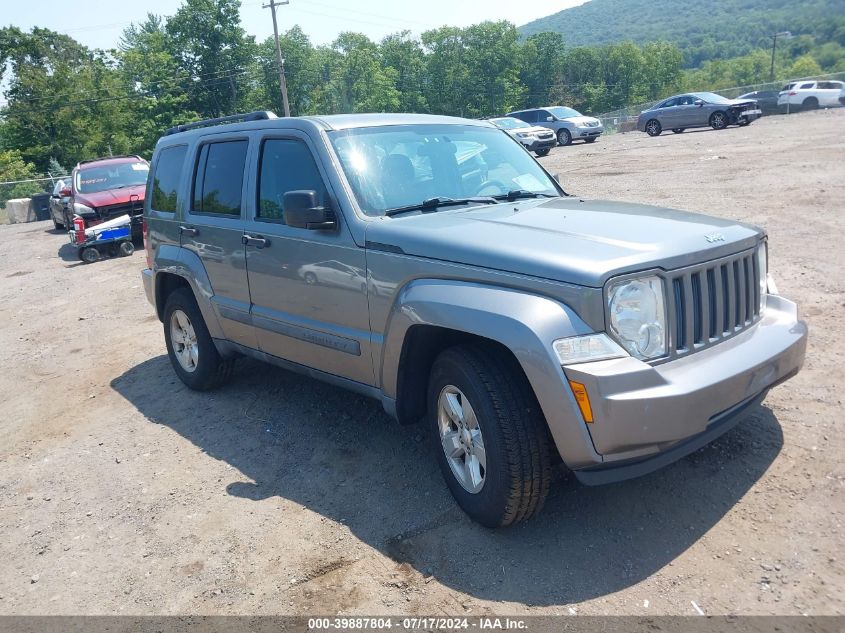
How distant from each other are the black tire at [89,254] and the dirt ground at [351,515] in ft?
26.1

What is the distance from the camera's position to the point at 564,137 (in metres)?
31.5

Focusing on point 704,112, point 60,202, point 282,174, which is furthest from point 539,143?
point 282,174

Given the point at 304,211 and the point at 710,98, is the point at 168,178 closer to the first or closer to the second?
the point at 304,211

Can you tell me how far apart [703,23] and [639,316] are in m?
121

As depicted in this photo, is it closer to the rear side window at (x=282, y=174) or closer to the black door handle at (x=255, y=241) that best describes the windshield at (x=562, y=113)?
the rear side window at (x=282, y=174)

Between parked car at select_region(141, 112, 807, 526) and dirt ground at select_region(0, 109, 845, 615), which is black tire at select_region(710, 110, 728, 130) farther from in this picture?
parked car at select_region(141, 112, 807, 526)

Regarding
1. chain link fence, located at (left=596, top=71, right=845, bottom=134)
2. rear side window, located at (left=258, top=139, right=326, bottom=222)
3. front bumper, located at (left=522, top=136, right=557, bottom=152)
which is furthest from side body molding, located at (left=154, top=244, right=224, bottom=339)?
chain link fence, located at (left=596, top=71, right=845, bottom=134)

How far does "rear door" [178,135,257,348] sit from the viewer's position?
16.6 feet

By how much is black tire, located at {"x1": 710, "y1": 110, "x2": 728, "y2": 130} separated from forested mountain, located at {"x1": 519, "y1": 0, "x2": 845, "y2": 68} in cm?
375

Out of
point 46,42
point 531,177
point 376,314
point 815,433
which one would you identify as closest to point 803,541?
point 815,433

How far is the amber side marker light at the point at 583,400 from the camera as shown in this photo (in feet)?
9.61

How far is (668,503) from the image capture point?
142 inches

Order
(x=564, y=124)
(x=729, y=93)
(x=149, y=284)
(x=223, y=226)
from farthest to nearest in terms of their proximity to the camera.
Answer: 1. (x=729, y=93)
2. (x=564, y=124)
3. (x=149, y=284)
4. (x=223, y=226)

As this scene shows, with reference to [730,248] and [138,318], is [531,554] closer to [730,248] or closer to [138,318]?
[730,248]
